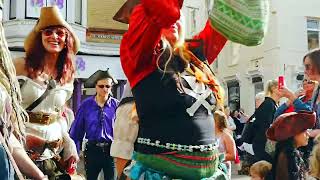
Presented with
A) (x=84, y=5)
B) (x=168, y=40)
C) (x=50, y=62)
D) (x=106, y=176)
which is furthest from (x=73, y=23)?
(x=168, y=40)

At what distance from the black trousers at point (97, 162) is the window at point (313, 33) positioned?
53.9 feet

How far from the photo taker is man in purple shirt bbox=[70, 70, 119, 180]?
6.50 metres

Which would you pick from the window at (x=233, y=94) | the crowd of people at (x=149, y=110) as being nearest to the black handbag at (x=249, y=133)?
the crowd of people at (x=149, y=110)

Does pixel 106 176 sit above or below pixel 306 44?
below

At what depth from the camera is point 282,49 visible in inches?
800

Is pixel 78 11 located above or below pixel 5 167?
above

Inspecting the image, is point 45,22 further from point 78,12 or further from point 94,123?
point 78,12

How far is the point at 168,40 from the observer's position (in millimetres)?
2387

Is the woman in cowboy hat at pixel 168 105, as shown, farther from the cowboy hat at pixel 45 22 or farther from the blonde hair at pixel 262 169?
the blonde hair at pixel 262 169

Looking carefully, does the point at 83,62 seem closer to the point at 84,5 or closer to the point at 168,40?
the point at 84,5

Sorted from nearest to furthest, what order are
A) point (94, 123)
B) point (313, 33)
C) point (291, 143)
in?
point (291, 143) < point (94, 123) < point (313, 33)

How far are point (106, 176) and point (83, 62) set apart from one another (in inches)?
357

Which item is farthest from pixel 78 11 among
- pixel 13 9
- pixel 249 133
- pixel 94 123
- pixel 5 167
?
pixel 5 167

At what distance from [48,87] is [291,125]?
2351mm
